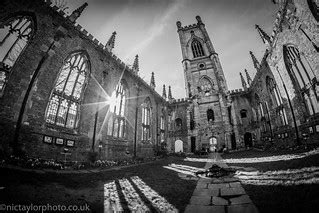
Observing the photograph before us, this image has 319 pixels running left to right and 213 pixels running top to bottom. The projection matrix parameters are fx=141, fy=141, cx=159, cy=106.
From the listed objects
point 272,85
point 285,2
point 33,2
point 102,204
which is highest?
point 285,2

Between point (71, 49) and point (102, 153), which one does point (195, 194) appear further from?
point (71, 49)

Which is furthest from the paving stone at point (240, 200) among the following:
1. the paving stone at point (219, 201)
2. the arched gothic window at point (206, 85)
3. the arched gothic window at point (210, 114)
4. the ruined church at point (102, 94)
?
the arched gothic window at point (206, 85)

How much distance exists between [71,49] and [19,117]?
610 centimetres

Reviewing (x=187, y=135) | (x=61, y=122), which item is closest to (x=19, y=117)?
(x=61, y=122)

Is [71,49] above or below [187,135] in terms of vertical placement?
→ above

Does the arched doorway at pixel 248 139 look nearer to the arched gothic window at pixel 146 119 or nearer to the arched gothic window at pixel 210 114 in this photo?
the arched gothic window at pixel 210 114

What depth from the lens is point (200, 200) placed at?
3145mm

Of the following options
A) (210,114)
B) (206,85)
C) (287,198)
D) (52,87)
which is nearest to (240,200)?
(287,198)

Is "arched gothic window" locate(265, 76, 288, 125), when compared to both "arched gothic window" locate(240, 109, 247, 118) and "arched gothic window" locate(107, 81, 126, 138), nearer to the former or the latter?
"arched gothic window" locate(240, 109, 247, 118)

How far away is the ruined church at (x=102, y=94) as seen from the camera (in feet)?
26.6

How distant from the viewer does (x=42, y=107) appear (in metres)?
8.79

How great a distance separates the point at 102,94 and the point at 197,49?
24554 millimetres

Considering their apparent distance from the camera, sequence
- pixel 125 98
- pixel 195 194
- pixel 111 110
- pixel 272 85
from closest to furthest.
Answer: pixel 195 194 < pixel 111 110 < pixel 125 98 < pixel 272 85

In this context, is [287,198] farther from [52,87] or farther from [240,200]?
[52,87]
